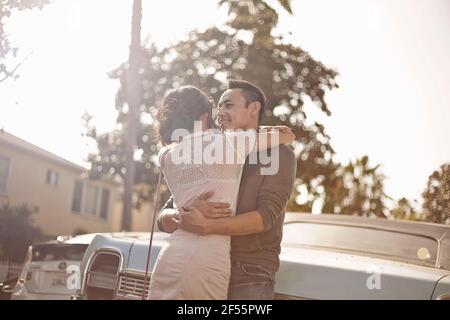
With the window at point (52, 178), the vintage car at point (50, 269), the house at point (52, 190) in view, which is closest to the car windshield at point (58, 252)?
the vintage car at point (50, 269)

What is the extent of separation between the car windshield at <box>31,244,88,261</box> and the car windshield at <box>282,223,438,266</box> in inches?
55.4

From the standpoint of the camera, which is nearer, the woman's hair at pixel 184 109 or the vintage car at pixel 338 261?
the woman's hair at pixel 184 109

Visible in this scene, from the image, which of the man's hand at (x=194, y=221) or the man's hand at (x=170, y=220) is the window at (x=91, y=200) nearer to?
the man's hand at (x=170, y=220)

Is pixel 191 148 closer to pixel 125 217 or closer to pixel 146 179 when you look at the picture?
pixel 125 217

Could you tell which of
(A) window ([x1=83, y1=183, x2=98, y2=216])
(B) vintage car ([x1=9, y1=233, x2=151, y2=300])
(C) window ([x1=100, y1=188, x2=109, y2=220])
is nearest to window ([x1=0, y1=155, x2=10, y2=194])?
(A) window ([x1=83, y1=183, x2=98, y2=216])

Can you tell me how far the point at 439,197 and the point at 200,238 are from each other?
6.34 meters

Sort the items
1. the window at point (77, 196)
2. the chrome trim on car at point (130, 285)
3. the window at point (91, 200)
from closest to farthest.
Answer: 1. the chrome trim on car at point (130, 285)
2. the window at point (77, 196)
3. the window at point (91, 200)

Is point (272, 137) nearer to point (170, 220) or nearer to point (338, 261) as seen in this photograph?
point (170, 220)

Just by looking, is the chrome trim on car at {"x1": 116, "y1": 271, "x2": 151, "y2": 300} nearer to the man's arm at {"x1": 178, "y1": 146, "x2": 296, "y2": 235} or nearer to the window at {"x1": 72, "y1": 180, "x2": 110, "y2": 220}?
the man's arm at {"x1": 178, "y1": 146, "x2": 296, "y2": 235}

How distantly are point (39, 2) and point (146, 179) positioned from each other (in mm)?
12545

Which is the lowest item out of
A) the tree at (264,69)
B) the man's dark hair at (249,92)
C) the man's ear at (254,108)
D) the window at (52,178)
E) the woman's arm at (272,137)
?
the woman's arm at (272,137)

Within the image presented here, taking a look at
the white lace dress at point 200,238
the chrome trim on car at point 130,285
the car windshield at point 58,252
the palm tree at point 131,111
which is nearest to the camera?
the white lace dress at point 200,238

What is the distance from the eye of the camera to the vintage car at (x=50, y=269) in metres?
4.46

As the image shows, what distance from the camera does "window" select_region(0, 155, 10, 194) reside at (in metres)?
20.9
